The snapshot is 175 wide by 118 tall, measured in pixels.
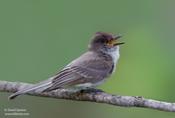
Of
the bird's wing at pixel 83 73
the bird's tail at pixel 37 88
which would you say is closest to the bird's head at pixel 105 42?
the bird's wing at pixel 83 73

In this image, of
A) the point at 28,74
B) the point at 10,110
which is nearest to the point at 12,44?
the point at 28,74

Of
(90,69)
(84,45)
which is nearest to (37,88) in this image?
(90,69)

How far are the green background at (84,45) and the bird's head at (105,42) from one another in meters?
0.72

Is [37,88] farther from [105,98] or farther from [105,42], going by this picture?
[105,42]

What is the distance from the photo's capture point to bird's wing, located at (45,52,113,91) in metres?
8.52

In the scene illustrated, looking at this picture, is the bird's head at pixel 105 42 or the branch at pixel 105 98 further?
the bird's head at pixel 105 42

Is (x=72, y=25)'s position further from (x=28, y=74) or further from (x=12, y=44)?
(x=28, y=74)

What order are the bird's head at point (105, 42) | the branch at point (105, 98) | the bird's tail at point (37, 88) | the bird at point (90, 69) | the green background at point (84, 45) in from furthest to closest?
the green background at point (84, 45), the bird's head at point (105, 42), the bird at point (90, 69), the bird's tail at point (37, 88), the branch at point (105, 98)

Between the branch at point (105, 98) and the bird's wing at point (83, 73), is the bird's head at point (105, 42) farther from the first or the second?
the branch at point (105, 98)

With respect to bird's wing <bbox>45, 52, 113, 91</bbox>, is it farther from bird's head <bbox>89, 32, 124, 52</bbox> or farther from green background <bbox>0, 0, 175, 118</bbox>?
green background <bbox>0, 0, 175, 118</bbox>

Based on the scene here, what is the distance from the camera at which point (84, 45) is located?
525 inches

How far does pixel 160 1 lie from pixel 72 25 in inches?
58.1

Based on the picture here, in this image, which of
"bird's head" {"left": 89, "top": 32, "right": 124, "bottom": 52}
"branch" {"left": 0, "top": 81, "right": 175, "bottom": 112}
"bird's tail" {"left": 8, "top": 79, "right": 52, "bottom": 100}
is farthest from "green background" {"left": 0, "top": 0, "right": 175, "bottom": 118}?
"bird's tail" {"left": 8, "top": 79, "right": 52, "bottom": 100}

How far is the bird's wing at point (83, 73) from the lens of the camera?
8516 millimetres
